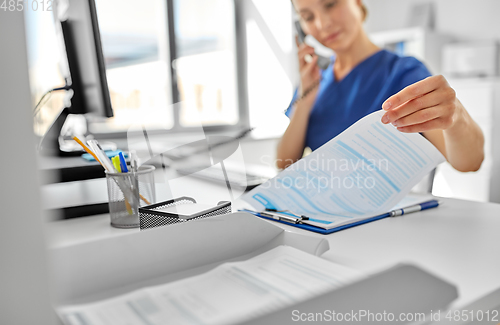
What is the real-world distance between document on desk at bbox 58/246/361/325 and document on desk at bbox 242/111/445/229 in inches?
9.1

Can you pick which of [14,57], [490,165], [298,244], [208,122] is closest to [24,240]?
[14,57]

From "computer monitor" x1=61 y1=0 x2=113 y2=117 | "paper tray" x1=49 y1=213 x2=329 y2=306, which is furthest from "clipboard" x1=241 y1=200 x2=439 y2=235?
"computer monitor" x1=61 y1=0 x2=113 y2=117

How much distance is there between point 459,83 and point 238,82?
2.12m

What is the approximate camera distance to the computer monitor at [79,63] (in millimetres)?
710

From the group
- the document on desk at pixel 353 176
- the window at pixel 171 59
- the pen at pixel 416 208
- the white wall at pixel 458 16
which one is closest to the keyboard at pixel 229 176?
the document on desk at pixel 353 176

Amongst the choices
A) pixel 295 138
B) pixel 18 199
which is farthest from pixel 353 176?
pixel 295 138

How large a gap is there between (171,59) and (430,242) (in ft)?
10.2

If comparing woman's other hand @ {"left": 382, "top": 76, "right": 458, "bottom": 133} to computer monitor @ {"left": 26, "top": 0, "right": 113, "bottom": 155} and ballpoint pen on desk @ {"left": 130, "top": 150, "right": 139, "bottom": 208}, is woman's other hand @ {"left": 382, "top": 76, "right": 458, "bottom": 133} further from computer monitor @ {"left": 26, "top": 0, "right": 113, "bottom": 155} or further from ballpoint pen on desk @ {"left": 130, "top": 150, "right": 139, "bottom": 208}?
computer monitor @ {"left": 26, "top": 0, "right": 113, "bottom": 155}

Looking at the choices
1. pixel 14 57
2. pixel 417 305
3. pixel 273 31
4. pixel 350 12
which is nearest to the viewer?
pixel 14 57

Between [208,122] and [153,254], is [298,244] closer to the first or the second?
[153,254]

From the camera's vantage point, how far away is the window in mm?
3080

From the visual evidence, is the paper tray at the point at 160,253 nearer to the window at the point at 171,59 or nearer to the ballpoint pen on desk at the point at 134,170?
the ballpoint pen on desk at the point at 134,170

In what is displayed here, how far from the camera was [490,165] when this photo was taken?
2.51m

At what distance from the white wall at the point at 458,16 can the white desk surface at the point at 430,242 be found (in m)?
2.68
